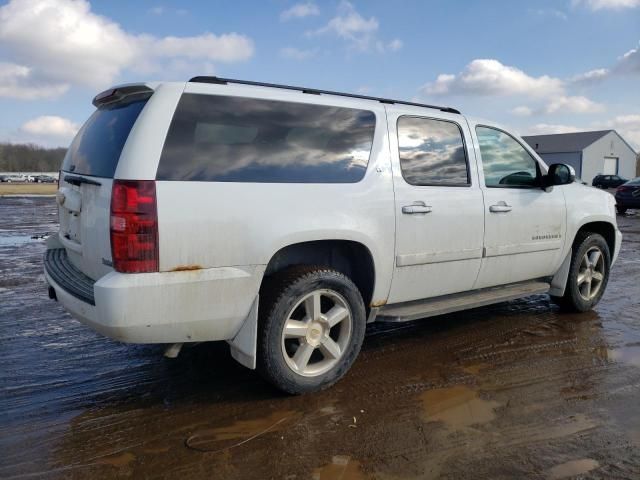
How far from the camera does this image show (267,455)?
2.78 m

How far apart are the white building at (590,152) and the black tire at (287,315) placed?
59174mm

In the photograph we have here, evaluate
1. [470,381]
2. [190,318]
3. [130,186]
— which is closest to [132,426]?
[190,318]

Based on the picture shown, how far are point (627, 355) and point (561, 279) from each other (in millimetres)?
1115

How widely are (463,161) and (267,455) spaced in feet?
9.16

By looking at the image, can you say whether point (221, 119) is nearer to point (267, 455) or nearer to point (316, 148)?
point (316, 148)

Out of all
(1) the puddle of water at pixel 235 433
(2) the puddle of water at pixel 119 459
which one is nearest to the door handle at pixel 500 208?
(1) the puddle of water at pixel 235 433

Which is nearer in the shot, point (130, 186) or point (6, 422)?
point (130, 186)

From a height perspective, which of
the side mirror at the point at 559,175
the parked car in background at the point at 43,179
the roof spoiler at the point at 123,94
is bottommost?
the side mirror at the point at 559,175

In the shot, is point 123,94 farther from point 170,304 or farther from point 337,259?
point 337,259

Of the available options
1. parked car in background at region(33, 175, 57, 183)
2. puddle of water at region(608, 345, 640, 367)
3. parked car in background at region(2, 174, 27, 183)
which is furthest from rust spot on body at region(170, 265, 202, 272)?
parked car in background at region(2, 174, 27, 183)

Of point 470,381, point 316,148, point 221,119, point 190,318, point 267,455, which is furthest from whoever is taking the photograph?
point 470,381

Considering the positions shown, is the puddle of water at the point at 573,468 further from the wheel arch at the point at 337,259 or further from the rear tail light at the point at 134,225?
the rear tail light at the point at 134,225

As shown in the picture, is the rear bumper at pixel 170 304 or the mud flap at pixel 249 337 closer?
the rear bumper at pixel 170 304

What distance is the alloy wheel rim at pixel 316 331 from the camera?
11.2 feet
